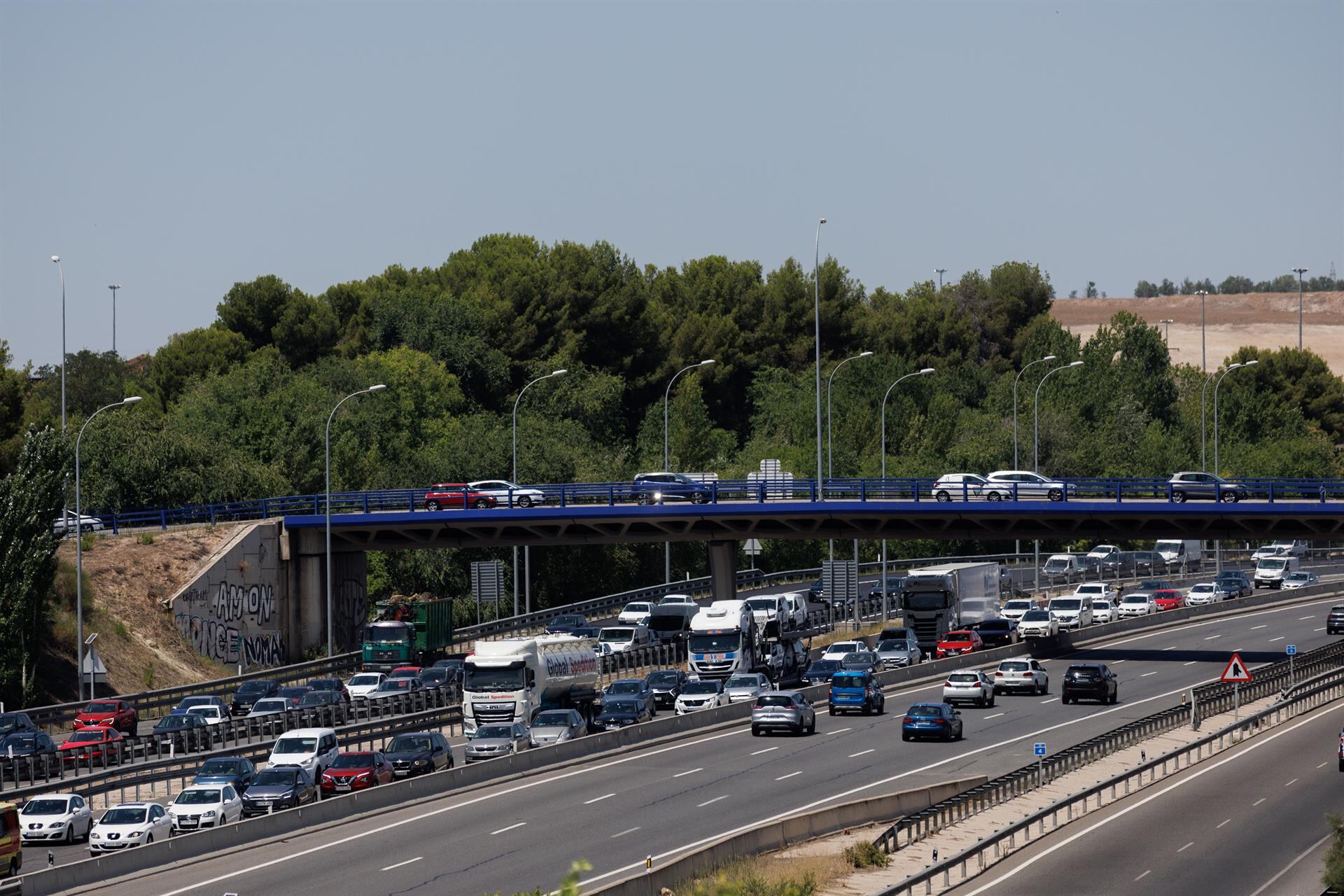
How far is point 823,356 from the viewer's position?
458 ft

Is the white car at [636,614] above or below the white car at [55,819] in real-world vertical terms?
above

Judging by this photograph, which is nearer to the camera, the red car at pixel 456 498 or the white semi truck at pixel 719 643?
the white semi truck at pixel 719 643

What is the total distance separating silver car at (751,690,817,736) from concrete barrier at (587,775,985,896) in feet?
30.0

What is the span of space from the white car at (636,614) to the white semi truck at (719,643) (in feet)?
43.2

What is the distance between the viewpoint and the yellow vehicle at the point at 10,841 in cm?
3112

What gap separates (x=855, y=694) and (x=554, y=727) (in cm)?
1115

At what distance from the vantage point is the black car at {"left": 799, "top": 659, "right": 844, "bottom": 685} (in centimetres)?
5938

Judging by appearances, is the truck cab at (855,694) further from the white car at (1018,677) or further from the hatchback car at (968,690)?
the white car at (1018,677)

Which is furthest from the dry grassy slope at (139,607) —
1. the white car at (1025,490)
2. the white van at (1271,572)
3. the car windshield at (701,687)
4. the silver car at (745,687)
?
the white van at (1271,572)

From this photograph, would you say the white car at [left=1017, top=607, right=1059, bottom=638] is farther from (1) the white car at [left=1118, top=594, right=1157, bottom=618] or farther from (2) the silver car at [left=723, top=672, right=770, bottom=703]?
(2) the silver car at [left=723, top=672, right=770, bottom=703]

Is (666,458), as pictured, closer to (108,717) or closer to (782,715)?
(782,715)

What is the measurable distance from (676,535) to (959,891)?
4460cm

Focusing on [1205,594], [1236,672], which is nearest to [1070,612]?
[1205,594]

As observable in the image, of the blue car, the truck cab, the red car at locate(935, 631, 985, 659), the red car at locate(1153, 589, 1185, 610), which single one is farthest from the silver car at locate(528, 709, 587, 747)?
the red car at locate(1153, 589, 1185, 610)
